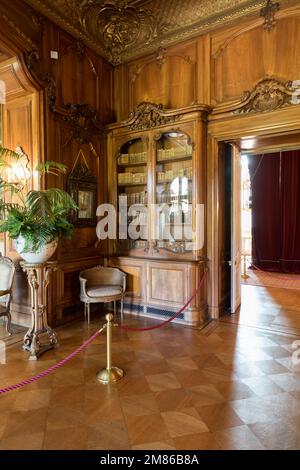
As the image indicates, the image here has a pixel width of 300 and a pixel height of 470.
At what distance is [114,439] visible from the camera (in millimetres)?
1939

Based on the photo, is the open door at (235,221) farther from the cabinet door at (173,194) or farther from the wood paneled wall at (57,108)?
the wood paneled wall at (57,108)

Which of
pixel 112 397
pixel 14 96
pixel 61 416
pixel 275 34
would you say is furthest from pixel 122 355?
pixel 275 34

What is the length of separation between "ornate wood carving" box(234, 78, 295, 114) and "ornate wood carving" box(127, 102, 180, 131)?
1.02m

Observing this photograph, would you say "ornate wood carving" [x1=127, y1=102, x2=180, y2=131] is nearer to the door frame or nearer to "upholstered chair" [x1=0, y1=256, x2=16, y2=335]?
the door frame

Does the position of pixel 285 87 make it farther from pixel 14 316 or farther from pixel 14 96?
pixel 14 316

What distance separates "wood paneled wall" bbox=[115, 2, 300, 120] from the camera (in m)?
3.83

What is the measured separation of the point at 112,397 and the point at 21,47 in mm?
4173

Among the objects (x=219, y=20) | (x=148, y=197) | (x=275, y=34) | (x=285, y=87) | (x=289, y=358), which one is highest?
(x=219, y=20)

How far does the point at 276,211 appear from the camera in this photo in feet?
27.6

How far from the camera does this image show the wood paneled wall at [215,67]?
383 cm

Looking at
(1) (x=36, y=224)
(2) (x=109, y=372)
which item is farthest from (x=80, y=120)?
(2) (x=109, y=372)

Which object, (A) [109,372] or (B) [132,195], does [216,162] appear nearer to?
(B) [132,195]

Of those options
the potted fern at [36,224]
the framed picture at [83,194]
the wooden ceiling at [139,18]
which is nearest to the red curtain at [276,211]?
the wooden ceiling at [139,18]

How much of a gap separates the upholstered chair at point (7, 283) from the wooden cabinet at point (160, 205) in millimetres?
1651
